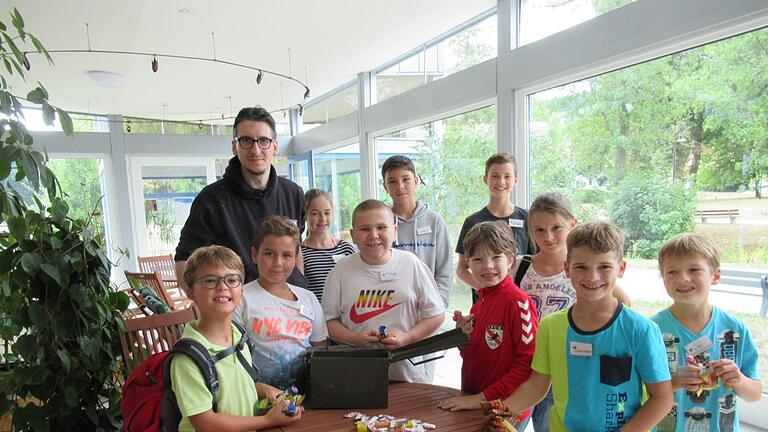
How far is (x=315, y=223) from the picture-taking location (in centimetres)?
248

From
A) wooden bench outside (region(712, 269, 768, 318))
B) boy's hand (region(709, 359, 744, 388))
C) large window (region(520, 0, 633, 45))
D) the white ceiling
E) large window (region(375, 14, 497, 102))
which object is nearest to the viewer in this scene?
boy's hand (region(709, 359, 744, 388))

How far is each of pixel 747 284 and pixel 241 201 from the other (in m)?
2.98

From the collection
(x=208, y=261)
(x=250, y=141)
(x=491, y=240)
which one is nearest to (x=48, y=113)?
(x=250, y=141)

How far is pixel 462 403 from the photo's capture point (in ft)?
4.32

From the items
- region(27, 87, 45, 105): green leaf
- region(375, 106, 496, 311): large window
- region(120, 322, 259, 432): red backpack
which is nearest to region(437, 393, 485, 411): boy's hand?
region(120, 322, 259, 432): red backpack

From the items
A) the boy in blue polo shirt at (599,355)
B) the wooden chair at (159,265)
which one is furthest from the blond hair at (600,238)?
the wooden chair at (159,265)

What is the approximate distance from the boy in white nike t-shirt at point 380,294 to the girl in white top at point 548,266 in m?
0.38

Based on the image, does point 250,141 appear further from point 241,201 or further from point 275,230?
point 275,230

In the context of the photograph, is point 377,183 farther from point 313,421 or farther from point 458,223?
point 313,421

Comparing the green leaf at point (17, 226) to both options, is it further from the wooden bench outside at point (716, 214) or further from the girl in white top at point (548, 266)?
the wooden bench outside at point (716, 214)

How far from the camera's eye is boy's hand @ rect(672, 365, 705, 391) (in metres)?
1.26

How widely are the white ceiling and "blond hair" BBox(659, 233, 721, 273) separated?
10.8 ft

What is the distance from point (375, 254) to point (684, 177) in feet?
7.94

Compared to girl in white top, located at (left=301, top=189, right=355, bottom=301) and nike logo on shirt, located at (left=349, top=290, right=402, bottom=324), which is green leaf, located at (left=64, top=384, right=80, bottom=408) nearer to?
girl in white top, located at (left=301, top=189, right=355, bottom=301)
